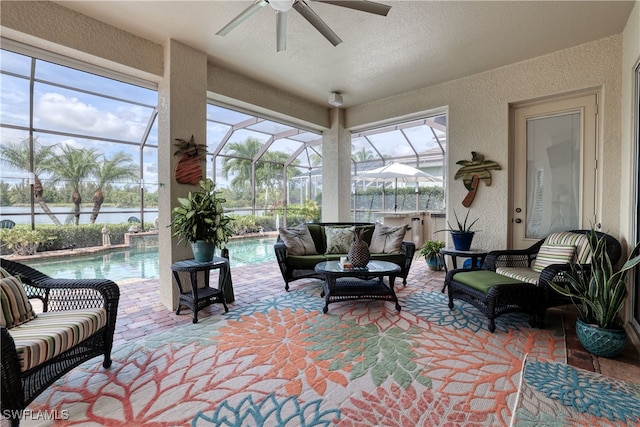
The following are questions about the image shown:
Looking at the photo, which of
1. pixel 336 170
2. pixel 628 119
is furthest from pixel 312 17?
pixel 336 170

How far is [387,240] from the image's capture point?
448cm

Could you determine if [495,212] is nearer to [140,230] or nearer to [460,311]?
[460,311]

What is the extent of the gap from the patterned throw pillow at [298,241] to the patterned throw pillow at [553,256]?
9.50 feet

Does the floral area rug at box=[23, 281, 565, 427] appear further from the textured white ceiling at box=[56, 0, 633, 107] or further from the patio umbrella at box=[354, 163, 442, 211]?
the patio umbrella at box=[354, 163, 442, 211]

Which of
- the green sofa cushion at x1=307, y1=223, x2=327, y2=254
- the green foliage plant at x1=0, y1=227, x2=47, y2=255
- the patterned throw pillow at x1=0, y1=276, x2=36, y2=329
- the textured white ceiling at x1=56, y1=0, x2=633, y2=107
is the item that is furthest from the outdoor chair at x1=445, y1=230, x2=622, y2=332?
the green foliage plant at x1=0, y1=227, x2=47, y2=255

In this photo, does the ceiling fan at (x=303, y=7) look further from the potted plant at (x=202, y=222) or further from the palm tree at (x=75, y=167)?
the palm tree at (x=75, y=167)

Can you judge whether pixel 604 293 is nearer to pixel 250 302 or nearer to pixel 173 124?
pixel 250 302

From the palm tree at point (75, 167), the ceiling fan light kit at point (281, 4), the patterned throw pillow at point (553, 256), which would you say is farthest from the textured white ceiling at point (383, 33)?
the palm tree at point (75, 167)

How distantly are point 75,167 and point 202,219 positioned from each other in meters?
6.89

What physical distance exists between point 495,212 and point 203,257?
411cm

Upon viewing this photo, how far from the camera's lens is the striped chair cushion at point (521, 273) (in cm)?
305

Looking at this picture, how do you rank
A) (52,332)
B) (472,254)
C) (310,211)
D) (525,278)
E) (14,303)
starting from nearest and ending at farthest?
1. (52,332)
2. (14,303)
3. (525,278)
4. (472,254)
5. (310,211)

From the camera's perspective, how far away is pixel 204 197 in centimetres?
327

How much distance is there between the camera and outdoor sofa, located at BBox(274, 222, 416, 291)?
4074 millimetres
